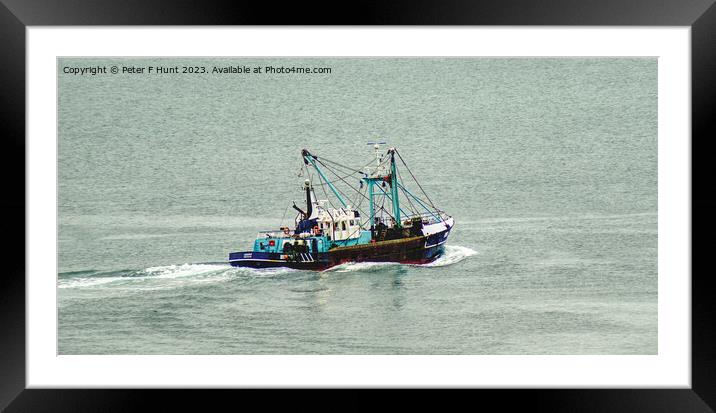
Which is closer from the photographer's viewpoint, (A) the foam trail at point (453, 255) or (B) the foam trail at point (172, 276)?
(B) the foam trail at point (172, 276)

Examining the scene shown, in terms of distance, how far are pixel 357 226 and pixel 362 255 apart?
265 millimetres

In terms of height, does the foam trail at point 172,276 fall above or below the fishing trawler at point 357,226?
below

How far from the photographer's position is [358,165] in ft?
25.7

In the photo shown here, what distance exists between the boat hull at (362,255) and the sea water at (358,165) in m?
0.09

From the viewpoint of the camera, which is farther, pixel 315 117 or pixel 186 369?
pixel 315 117

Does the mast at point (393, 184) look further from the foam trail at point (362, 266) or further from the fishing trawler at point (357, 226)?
the foam trail at point (362, 266)

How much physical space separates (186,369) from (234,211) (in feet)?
4.50

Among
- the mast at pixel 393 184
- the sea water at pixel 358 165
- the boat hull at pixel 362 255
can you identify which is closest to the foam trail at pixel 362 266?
the boat hull at pixel 362 255

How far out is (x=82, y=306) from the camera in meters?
7.39
